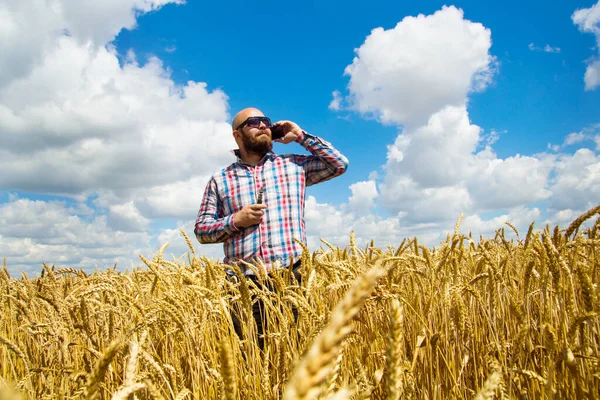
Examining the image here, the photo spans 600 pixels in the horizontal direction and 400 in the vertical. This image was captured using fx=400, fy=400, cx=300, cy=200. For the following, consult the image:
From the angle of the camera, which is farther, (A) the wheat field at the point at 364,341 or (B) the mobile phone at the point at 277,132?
(B) the mobile phone at the point at 277,132

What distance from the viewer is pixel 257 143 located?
174 inches

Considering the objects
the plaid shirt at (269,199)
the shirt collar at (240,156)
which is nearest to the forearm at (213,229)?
the plaid shirt at (269,199)

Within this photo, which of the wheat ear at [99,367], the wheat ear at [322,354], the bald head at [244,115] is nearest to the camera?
the wheat ear at [322,354]

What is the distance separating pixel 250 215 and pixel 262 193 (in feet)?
1.40

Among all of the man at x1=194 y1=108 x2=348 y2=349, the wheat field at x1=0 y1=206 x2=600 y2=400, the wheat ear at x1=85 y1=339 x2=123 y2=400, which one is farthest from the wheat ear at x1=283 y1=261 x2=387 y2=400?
the man at x1=194 y1=108 x2=348 y2=349

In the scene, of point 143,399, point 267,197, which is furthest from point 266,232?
point 143,399

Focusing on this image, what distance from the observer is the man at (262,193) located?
13.0 feet

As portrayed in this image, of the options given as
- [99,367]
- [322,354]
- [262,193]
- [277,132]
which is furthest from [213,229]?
[322,354]

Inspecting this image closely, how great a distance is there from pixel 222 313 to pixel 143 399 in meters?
0.64

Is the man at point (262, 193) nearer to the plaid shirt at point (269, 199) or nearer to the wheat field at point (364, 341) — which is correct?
the plaid shirt at point (269, 199)

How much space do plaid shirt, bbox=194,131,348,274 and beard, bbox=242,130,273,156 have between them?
0.34 ft

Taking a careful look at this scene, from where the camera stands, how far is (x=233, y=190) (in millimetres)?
4281

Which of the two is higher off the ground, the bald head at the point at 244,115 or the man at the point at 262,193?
the bald head at the point at 244,115

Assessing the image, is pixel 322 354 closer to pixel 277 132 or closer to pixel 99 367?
pixel 99 367
